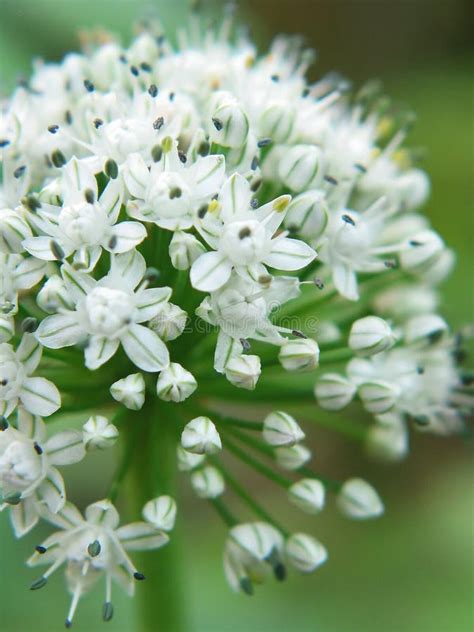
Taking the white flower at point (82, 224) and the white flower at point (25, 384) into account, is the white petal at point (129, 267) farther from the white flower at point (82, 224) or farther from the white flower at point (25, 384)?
the white flower at point (25, 384)

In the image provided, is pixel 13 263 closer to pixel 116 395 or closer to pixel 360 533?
pixel 116 395

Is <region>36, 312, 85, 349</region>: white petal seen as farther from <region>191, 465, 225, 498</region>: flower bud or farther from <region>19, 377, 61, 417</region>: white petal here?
<region>191, 465, 225, 498</region>: flower bud

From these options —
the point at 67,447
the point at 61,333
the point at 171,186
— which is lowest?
the point at 67,447

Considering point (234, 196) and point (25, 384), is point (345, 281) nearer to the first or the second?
point (234, 196)

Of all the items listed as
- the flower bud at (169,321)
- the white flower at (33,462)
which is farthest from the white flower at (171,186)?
the white flower at (33,462)

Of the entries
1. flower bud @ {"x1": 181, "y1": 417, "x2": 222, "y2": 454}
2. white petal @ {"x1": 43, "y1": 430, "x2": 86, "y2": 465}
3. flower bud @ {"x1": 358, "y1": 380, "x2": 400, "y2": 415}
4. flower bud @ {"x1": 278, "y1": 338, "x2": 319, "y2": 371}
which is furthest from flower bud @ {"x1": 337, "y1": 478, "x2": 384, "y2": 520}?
white petal @ {"x1": 43, "y1": 430, "x2": 86, "y2": 465}

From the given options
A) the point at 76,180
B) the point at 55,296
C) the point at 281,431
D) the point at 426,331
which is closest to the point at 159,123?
the point at 76,180

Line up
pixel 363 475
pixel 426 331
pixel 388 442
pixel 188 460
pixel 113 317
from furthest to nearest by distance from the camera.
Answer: pixel 363 475
pixel 388 442
pixel 426 331
pixel 188 460
pixel 113 317
